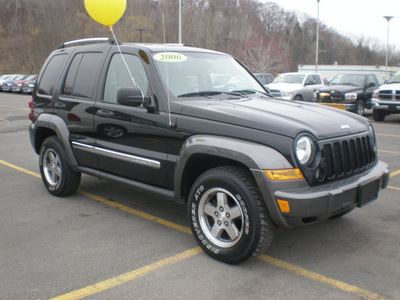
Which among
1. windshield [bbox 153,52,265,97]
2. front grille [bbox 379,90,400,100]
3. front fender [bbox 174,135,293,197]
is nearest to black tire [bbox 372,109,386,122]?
front grille [bbox 379,90,400,100]

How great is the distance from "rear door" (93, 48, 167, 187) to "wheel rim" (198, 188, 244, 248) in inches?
22.5

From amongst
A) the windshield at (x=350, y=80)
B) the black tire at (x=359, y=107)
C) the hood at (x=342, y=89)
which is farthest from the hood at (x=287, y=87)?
the black tire at (x=359, y=107)

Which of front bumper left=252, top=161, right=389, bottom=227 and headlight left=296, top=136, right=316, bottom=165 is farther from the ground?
headlight left=296, top=136, right=316, bottom=165

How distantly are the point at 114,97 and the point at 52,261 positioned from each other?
1.84 metres

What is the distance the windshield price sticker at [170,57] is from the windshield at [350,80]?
42.9 ft

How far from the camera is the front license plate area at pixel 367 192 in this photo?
11.3 ft

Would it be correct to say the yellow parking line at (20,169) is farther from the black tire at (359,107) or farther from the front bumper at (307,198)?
the black tire at (359,107)

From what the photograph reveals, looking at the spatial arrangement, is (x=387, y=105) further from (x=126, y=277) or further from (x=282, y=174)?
(x=126, y=277)

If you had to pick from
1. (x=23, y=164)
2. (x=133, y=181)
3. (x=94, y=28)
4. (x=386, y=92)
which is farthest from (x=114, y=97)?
(x=94, y=28)

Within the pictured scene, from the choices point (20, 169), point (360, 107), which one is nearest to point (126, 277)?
point (20, 169)

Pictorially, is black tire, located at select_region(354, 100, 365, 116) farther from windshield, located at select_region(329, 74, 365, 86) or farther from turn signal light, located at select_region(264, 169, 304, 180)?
turn signal light, located at select_region(264, 169, 304, 180)

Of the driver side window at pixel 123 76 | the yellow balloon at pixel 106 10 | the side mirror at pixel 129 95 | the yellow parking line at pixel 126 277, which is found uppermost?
the yellow balloon at pixel 106 10

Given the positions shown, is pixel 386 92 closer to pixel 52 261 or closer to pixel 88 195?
pixel 88 195

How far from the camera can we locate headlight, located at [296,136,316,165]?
3229mm
